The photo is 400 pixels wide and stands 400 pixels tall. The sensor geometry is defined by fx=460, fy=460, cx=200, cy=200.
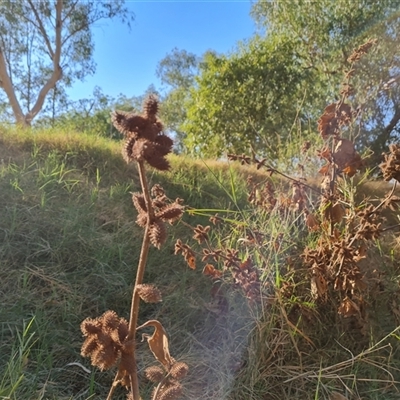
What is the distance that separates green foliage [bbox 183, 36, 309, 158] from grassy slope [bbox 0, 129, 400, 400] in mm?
4975

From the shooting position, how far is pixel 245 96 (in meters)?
8.03

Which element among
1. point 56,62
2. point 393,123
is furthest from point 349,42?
point 56,62

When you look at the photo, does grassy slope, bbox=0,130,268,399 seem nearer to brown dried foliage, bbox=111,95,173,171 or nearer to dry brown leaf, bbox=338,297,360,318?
dry brown leaf, bbox=338,297,360,318

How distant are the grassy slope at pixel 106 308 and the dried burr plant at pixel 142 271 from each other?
444 millimetres

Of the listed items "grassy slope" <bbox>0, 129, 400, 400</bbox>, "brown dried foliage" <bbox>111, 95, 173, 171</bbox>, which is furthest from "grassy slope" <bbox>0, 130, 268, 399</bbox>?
"brown dried foliage" <bbox>111, 95, 173, 171</bbox>

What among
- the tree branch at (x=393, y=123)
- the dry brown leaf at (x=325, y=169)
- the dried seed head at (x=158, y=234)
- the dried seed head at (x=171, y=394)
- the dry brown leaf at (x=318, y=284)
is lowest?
the dried seed head at (x=171, y=394)

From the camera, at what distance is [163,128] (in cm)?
64

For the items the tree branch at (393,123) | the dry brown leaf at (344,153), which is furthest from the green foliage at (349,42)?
the dry brown leaf at (344,153)

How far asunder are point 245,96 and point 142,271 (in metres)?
7.65

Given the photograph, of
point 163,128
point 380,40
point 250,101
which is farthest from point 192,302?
point 380,40

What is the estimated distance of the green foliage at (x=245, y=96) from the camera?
770 cm

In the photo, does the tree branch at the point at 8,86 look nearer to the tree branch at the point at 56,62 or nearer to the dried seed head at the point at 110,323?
the tree branch at the point at 56,62

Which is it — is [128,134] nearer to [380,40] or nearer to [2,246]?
[2,246]

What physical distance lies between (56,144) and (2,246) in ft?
5.88
